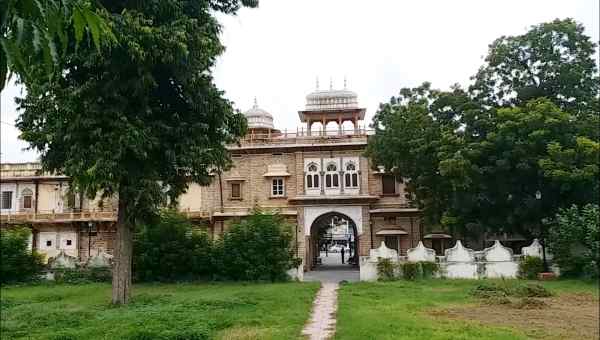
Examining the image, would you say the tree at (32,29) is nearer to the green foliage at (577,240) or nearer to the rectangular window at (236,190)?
the green foliage at (577,240)

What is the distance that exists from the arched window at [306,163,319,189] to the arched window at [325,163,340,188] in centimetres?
A: 50

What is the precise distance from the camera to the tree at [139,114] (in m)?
12.4

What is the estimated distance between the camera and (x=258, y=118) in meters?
32.8

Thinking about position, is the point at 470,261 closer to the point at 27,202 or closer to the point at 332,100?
the point at 332,100

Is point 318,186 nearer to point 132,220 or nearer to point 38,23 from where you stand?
point 132,220

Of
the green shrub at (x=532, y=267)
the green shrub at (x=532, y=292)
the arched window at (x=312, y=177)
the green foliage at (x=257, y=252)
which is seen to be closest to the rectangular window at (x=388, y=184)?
the arched window at (x=312, y=177)

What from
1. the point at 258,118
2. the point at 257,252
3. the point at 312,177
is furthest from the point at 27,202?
the point at 257,252

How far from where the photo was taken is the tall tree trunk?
14.4 metres

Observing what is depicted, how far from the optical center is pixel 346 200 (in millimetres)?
27766

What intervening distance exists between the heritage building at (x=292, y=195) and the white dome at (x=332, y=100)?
0.05 metres

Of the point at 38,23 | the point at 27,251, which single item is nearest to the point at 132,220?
the point at 27,251

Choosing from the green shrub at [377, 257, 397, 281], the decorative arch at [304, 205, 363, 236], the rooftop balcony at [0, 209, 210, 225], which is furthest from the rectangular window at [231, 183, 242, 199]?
the green shrub at [377, 257, 397, 281]

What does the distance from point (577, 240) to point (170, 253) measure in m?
13.9

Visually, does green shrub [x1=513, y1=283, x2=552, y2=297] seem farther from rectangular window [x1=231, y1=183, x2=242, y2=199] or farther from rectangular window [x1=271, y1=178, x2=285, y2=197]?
rectangular window [x1=231, y1=183, x2=242, y2=199]
